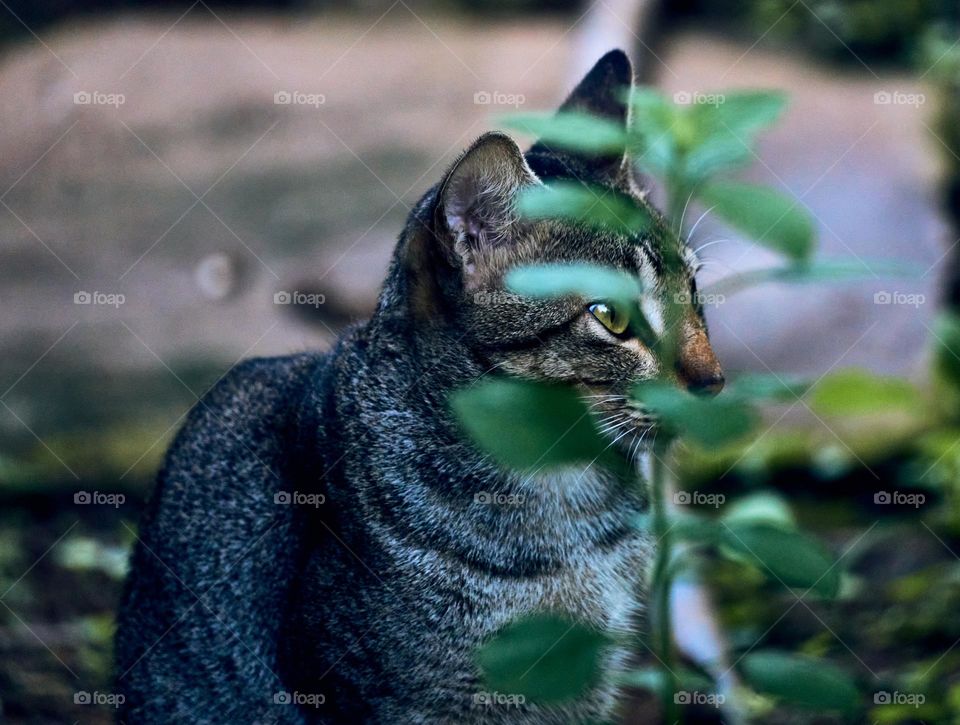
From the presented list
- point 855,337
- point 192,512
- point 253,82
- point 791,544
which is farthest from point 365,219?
point 791,544

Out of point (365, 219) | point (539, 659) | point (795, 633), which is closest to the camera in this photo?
point (539, 659)

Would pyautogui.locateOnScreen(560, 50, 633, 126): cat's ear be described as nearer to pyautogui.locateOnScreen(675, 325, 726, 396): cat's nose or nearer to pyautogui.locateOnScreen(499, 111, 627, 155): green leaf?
pyautogui.locateOnScreen(675, 325, 726, 396): cat's nose

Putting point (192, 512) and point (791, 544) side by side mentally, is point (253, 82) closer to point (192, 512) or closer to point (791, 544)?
point (192, 512)

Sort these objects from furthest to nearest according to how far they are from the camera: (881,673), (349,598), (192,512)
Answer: (881,673), (192,512), (349,598)

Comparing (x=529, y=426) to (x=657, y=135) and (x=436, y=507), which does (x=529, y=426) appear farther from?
(x=436, y=507)

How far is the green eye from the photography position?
A: 118 inches

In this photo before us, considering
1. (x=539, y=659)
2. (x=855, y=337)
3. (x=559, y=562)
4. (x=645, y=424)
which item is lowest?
(x=539, y=659)

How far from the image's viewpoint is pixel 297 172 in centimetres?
739

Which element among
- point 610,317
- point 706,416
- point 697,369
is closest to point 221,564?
point 610,317

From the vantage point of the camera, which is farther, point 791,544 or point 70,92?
point 70,92

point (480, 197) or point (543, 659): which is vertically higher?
point (480, 197)

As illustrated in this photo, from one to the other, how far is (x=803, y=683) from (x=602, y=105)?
228 cm

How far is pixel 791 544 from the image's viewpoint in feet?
6.48

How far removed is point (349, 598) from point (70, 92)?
4830 mm
